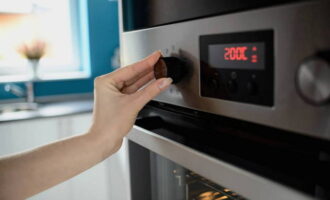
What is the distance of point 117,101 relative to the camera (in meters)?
0.54

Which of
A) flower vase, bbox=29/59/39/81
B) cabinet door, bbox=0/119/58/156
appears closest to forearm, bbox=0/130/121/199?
cabinet door, bbox=0/119/58/156

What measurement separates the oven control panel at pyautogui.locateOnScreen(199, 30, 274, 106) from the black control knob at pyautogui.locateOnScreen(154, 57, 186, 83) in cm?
4

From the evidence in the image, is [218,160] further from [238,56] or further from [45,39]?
[45,39]

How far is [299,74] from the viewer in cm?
30

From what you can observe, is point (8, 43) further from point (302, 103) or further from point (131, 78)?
point (302, 103)

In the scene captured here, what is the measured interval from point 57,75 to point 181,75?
85.9 inches

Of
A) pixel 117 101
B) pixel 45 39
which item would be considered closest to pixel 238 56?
pixel 117 101

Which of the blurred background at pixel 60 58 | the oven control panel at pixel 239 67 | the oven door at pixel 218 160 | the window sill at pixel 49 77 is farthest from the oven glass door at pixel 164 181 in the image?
the window sill at pixel 49 77

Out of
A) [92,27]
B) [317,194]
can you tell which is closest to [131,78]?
[317,194]

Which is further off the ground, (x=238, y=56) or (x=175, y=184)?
(x=238, y=56)

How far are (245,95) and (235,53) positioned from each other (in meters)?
0.05

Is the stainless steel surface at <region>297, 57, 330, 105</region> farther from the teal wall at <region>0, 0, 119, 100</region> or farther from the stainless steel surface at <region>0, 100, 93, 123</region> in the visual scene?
the teal wall at <region>0, 0, 119, 100</region>

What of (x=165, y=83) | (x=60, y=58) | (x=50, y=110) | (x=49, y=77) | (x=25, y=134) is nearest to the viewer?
(x=165, y=83)

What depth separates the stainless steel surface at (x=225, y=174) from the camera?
320 mm
